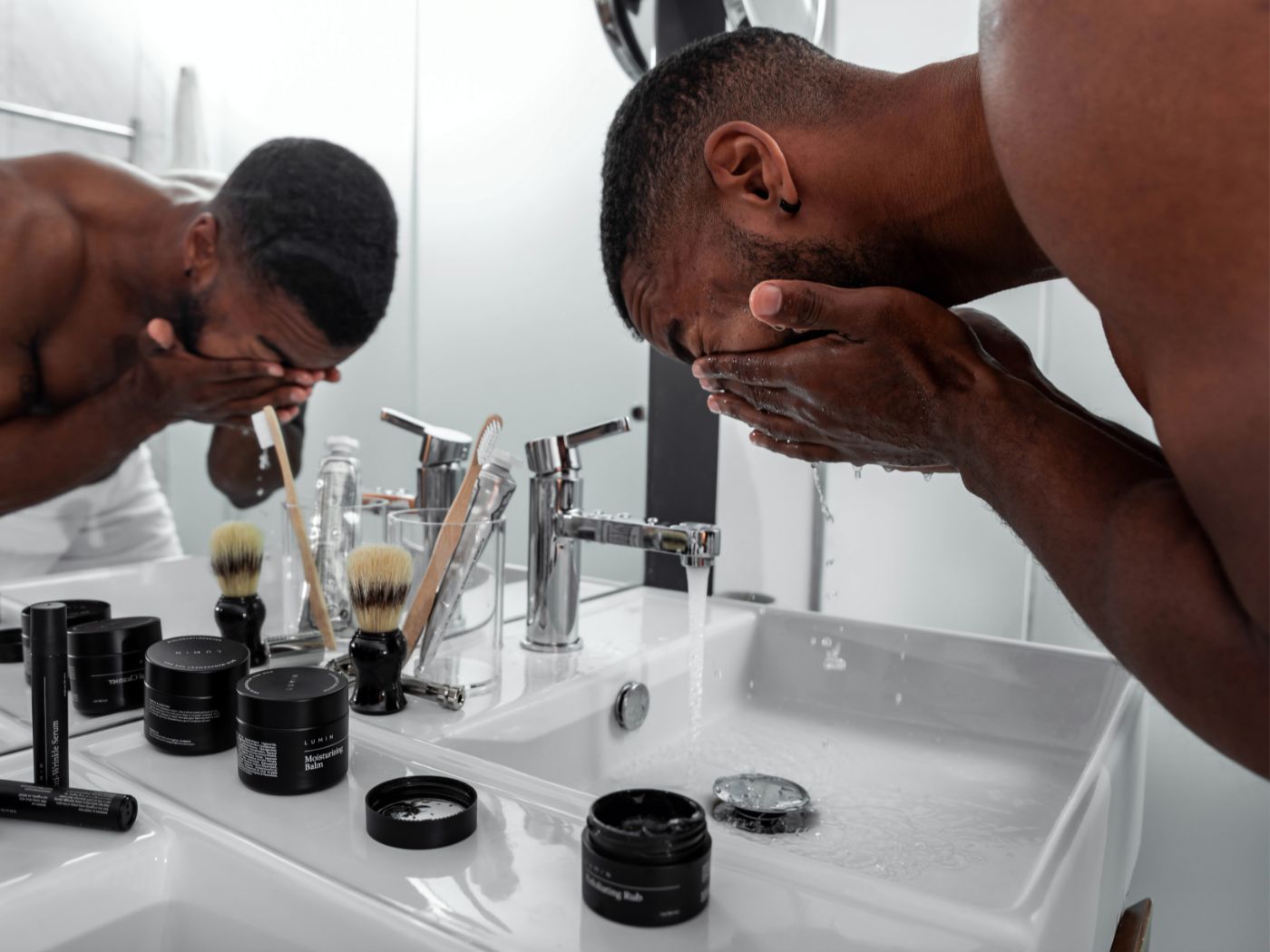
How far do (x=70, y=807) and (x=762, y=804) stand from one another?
0.56 meters

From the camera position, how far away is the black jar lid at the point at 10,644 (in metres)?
0.86

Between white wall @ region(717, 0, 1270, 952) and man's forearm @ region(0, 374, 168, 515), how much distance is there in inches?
29.4

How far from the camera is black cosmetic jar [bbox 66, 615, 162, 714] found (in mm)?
769

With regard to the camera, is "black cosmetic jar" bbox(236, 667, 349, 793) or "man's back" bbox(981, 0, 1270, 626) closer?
"man's back" bbox(981, 0, 1270, 626)

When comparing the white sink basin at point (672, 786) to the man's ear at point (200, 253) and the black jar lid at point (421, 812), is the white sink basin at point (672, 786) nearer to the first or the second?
the black jar lid at point (421, 812)

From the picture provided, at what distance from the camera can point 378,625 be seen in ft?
2.66

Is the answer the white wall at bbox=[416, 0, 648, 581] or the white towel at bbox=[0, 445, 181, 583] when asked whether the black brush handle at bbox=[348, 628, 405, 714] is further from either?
the white wall at bbox=[416, 0, 648, 581]

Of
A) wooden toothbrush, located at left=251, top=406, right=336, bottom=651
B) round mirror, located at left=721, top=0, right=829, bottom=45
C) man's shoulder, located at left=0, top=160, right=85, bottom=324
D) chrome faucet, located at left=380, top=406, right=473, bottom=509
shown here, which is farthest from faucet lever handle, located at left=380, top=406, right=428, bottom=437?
round mirror, located at left=721, top=0, right=829, bottom=45

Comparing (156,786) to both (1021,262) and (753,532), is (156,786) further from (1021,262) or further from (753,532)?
(753,532)

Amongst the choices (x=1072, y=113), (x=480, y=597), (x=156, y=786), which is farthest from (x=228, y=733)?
(x=1072, y=113)

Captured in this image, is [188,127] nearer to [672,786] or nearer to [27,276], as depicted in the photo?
[27,276]

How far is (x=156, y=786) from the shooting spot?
0.64m

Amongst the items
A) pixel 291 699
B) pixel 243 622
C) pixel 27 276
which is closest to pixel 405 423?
pixel 243 622

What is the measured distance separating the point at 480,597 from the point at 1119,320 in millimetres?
610
